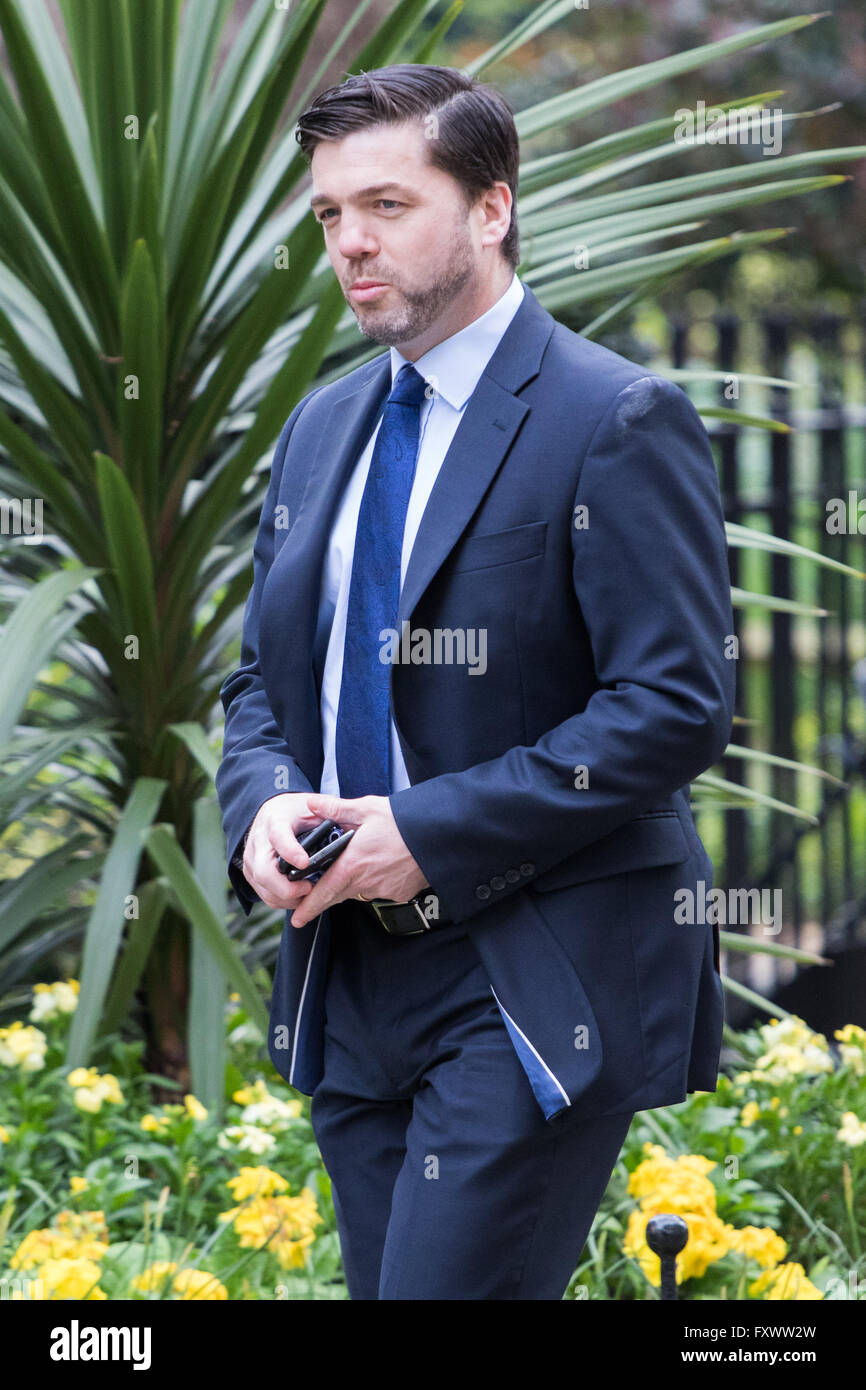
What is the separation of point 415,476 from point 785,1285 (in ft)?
4.54

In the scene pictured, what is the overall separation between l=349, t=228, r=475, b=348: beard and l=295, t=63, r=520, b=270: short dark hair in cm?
6

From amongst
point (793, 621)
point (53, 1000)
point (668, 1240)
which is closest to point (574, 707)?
point (668, 1240)

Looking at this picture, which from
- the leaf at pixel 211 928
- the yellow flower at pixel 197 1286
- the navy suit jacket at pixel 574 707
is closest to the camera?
the navy suit jacket at pixel 574 707

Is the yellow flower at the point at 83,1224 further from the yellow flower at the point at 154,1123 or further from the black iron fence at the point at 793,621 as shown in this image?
the black iron fence at the point at 793,621

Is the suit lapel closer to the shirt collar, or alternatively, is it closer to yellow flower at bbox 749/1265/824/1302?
the shirt collar

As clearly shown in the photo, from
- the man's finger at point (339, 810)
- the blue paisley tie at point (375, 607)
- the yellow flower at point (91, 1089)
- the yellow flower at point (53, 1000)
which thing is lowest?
the yellow flower at point (91, 1089)

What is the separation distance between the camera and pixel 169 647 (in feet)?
9.59

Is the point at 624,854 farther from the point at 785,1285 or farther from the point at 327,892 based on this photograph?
the point at 785,1285

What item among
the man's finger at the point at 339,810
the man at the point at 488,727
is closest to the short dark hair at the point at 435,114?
the man at the point at 488,727

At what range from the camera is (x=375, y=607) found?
1.66m

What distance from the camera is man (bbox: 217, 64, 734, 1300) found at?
1.51 meters

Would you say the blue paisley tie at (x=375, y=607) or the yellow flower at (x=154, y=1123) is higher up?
the blue paisley tie at (x=375, y=607)

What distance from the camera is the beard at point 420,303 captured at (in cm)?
158

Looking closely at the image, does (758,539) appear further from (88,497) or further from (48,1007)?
(48,1007)
